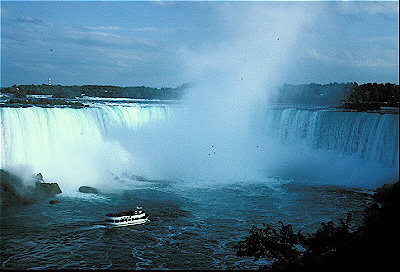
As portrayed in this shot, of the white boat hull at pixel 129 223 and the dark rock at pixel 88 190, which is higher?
the white boat hull at pixel 129 223

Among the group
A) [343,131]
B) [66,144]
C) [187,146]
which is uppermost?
[343,131]

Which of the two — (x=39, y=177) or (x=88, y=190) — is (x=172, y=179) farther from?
(x=39, y=177)

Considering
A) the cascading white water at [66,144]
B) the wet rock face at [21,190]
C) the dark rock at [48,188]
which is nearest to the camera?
the wet rock face at [21,190]

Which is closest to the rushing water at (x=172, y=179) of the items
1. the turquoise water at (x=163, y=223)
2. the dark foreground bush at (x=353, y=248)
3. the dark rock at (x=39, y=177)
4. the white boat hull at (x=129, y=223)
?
the turquoise water at (x=163, y=223)

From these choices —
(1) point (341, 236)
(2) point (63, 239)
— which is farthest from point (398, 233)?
(2) point (63, 239)

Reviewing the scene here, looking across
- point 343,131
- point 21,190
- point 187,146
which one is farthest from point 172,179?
point 343,131

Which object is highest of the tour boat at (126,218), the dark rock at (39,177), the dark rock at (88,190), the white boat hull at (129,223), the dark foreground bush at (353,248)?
the dark foreground bush at (353,248)

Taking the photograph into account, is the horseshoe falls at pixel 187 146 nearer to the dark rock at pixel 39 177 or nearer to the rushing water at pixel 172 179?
the rushing water at pixel 172 179
